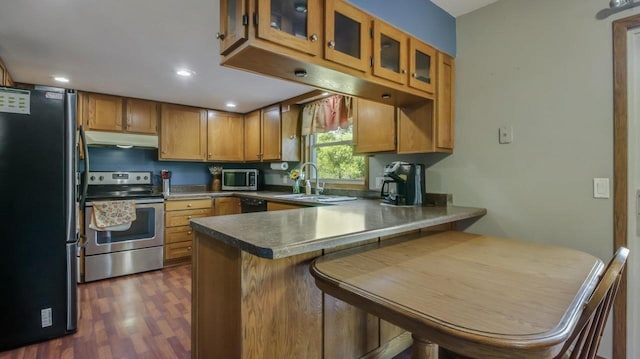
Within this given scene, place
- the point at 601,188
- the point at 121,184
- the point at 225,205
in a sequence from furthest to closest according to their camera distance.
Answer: the point at 225,205 < the point at 121,184 < the point at 601,188

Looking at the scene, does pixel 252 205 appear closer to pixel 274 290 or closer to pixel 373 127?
pixel 373 127

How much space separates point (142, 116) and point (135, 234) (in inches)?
58.5

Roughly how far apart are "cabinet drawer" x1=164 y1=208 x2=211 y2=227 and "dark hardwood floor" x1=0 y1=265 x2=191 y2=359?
0.71m

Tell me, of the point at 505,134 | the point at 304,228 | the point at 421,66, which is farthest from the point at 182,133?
the point at 505,134

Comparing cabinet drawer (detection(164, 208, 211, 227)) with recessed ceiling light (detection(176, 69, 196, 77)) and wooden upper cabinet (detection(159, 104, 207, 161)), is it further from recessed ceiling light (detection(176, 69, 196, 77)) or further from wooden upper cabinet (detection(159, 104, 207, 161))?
recessed ceiling light (detection(176, 69, 196, 77))

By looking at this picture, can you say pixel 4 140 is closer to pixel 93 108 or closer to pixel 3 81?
pixel 3 81

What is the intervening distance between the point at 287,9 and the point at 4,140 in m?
2.00

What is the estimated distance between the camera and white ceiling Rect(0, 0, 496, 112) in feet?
6.06

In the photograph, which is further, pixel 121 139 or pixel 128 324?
pixel 121 139

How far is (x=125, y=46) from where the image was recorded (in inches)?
91.9

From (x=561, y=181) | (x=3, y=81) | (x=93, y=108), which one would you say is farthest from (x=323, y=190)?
(x=3, y=81)

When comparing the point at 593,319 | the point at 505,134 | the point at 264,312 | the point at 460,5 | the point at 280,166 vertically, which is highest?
the point at 460,5

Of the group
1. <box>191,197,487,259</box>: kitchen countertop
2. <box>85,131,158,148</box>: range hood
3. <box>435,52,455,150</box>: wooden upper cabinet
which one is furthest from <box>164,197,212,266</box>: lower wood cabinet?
<box>435,52,455,150</box>: wooden upper cabinet

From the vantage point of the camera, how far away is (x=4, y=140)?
75.0 inches
